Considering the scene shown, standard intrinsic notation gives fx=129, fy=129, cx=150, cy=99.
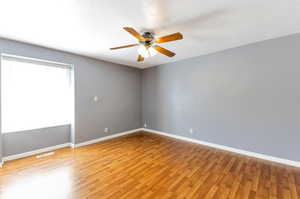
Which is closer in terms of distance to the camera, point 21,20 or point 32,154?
point 21,20

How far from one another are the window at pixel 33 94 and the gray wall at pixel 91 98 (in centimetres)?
20

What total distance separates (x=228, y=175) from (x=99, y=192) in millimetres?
2062

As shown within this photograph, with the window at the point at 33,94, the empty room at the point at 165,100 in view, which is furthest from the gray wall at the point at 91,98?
the window at the point at 33,94

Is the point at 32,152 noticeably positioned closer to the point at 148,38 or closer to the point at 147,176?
the point at 147,176

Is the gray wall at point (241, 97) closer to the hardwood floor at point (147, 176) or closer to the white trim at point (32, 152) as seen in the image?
the hardwood floor at point (147, 176)

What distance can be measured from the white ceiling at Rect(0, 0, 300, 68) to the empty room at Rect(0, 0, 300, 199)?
19 mm

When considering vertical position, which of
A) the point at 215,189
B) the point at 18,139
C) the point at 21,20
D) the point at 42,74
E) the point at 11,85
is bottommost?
the point at 215,189

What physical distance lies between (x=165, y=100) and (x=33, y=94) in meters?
3.52

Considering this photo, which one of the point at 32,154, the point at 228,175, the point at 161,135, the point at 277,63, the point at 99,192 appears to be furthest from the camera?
the point at 161,135

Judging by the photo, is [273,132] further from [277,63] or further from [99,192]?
[99,192]

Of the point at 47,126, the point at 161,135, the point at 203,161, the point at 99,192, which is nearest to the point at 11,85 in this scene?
the point at 47,126

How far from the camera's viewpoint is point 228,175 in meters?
2.17

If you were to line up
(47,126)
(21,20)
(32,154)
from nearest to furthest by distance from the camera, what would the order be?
(21,20)
(32,154)
(47,126)

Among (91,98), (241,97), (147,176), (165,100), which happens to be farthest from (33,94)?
(241,97)
